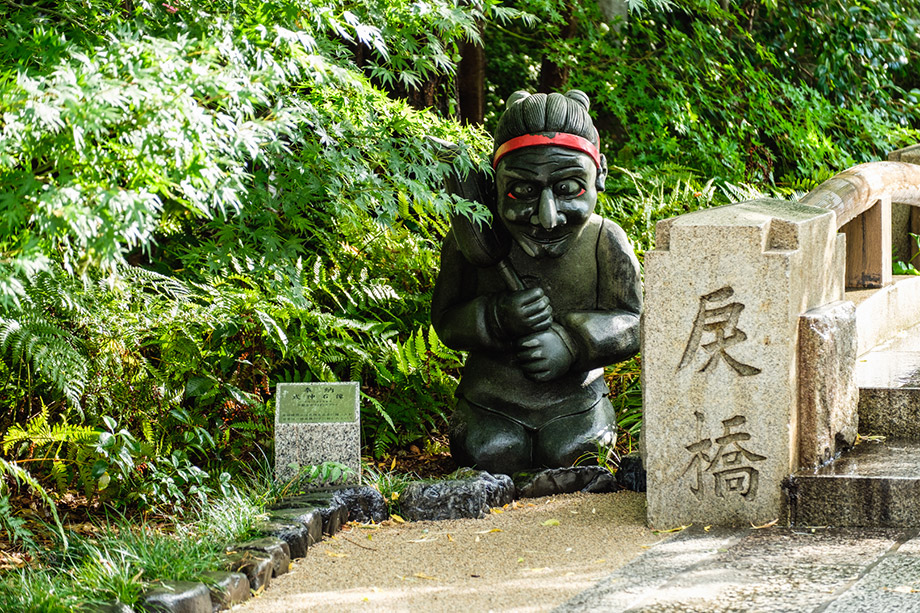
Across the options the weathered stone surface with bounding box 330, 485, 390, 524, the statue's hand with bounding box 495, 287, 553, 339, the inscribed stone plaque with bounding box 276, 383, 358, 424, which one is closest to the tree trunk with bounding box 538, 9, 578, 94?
the statue's hand with bounding box 495, 287, 553, 339

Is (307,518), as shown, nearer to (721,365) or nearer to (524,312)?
(524,312)

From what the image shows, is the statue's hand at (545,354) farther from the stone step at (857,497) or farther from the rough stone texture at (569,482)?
the stone step at (857,497)

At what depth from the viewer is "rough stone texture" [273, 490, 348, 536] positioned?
4.01 meters

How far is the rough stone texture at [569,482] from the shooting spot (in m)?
4.62

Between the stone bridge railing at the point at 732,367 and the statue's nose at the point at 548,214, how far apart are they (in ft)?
2.37

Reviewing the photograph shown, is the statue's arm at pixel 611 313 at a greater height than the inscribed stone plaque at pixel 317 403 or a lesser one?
greater

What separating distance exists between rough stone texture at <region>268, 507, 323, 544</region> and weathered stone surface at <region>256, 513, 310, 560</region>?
1.0 inches

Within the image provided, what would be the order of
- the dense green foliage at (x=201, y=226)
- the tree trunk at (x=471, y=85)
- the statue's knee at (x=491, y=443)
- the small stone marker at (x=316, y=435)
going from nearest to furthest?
1. the dense green foliage at (x=201, y=226)
2. the small stone marker at (x=316, y=435)
3. the statue's knee at (x=491, y=443)
4. the tree trunk at (x=471, y=85)

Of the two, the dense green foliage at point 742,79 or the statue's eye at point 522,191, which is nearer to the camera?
the statue's eye at point 522,191

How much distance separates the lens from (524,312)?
4.72 m

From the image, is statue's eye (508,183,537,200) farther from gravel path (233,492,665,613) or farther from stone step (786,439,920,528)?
stone step (786,439,920,528)

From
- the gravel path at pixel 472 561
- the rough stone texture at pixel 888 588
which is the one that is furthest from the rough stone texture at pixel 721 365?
the rough stone texture at pixel 888 588

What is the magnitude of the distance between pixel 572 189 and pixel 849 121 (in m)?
5.13

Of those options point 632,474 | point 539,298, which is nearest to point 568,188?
point 539,298
